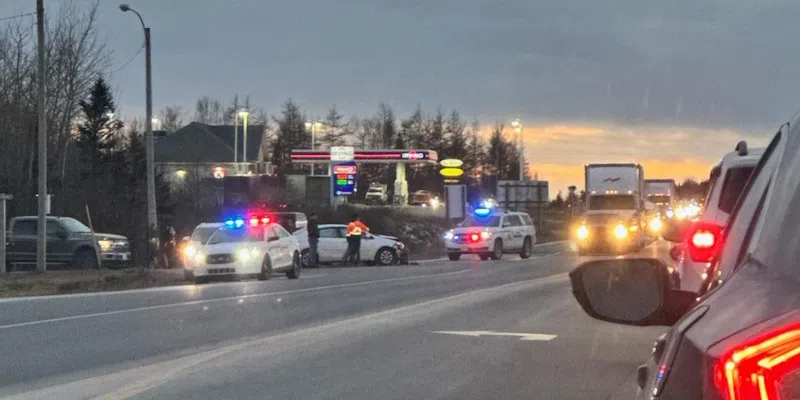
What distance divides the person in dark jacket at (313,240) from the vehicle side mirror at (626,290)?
102 feet

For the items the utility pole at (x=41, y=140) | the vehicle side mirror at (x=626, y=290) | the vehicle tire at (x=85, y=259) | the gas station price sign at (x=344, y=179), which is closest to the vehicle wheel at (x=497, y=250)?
the vehicle tire at (x=85, y=259)

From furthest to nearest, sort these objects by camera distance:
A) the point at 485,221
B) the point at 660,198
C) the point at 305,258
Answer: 1. the point at 660,198
2. the point at 485,221
3. the point at 305,258

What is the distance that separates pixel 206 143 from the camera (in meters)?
103

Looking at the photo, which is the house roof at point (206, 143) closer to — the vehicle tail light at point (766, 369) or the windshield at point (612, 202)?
the windshield at point (612, 202)

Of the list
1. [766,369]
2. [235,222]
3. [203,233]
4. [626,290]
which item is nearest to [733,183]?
[626,290]

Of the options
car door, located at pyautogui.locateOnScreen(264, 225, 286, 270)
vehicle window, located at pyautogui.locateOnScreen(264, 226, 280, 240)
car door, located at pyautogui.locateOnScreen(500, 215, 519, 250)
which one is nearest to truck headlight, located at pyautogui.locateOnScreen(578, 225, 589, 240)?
car door, located at pyautogui.locateOnScreen(500, 215, 519, 250)

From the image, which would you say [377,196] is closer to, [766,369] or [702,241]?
[702,241]

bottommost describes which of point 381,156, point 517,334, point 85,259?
point 517,334

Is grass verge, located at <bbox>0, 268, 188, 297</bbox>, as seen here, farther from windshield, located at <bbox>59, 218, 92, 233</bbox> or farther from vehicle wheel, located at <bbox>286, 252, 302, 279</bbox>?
windshield, located at <bbox>59, 218, 92, 233</bbox>

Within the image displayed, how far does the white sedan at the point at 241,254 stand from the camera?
26984 mm

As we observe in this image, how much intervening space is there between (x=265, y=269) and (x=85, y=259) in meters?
8.02

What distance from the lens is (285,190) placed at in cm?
6172

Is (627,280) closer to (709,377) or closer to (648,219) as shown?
(709,377)

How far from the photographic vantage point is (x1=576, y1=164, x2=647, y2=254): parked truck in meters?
40.9
